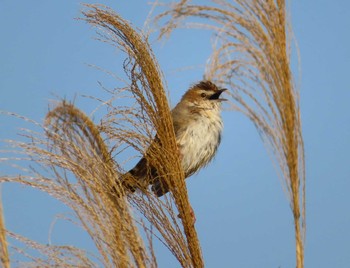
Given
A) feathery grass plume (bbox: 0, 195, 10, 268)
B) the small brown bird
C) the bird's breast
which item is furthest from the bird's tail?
feathery grass plume (bbox: 0, 195, 10, 268)

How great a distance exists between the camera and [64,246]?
3.03 metres

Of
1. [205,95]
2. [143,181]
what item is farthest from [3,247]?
[205,95]

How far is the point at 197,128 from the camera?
4508 millimetres

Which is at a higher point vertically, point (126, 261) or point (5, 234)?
point (5, 234)

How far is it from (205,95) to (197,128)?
0.47 meters

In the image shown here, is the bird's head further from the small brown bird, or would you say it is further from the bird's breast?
the bird's breast

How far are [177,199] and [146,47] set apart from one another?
87 centimetres

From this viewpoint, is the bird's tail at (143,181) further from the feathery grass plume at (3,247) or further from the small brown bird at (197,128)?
the feathery grass plume at (3,247)

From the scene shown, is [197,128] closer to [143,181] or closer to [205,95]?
[205,95]

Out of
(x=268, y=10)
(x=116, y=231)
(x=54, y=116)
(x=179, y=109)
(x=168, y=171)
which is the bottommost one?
(x=116, y=231)

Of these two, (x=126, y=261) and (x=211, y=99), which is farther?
(x=211, y=99)

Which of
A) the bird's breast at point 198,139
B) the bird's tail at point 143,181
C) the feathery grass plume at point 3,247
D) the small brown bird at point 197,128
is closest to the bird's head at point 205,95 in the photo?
the small brown bird at point 197,128

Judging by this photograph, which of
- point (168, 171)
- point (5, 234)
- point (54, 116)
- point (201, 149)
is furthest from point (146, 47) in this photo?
point (54, 116)

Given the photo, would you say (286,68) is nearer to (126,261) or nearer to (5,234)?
(126,261)
